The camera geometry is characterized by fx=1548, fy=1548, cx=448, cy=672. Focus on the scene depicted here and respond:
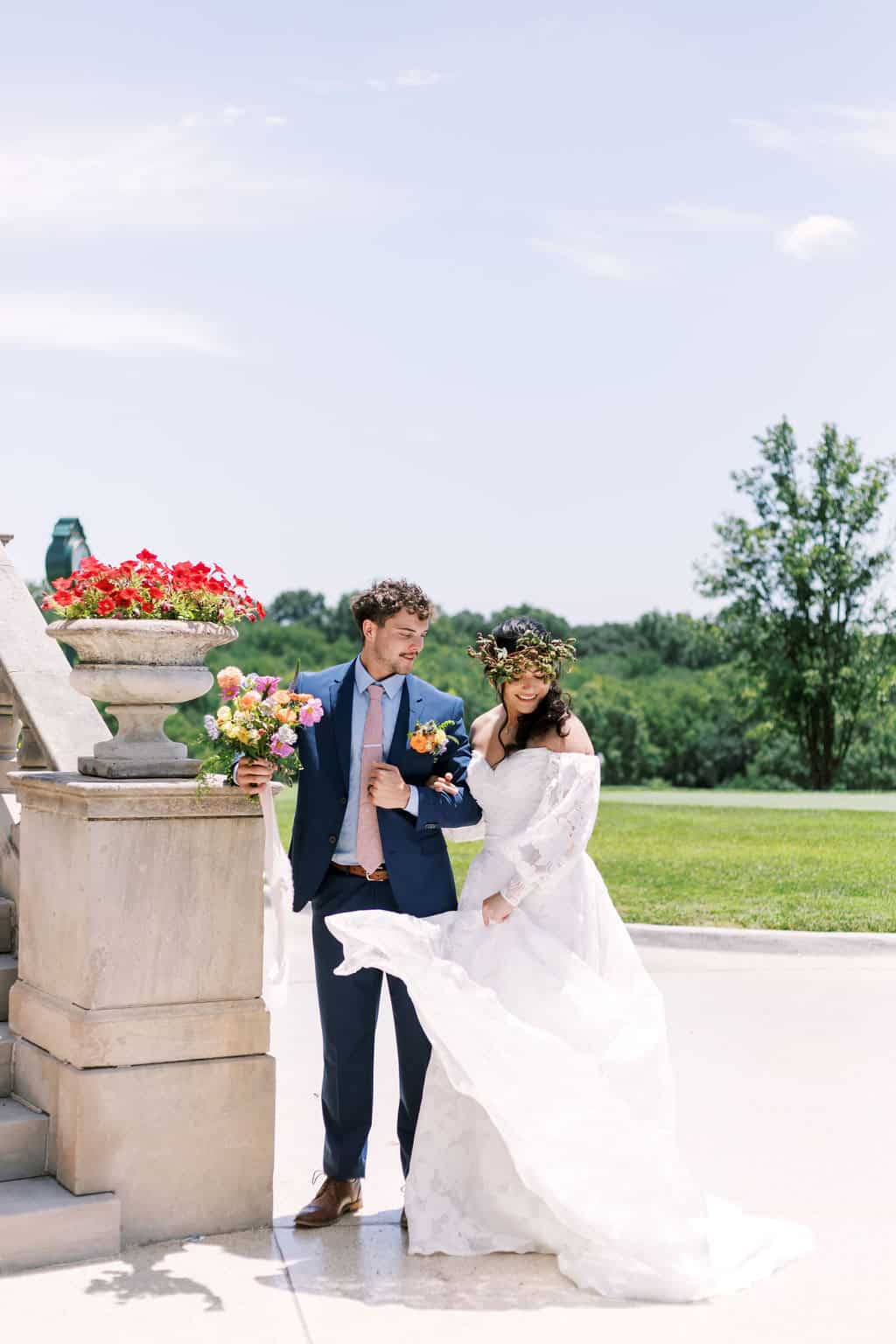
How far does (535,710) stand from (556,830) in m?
0.42

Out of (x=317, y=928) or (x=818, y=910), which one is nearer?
(x=317, y=928)

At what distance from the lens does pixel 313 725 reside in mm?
5164

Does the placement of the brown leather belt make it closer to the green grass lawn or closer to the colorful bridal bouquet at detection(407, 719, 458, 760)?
the colorful bridal bouquet at detection(407, 719, 458, 760)

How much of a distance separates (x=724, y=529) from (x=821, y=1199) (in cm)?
4033

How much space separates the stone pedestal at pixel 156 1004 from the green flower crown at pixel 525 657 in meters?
0.92

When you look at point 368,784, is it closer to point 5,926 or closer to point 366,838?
point 366,838

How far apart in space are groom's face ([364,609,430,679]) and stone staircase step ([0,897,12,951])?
5.76 feet

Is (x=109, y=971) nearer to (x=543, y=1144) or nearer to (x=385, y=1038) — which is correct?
(x=543, y=1144)

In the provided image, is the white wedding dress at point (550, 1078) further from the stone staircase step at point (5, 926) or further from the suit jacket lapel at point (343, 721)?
the stone staircase step at point (5, 926)

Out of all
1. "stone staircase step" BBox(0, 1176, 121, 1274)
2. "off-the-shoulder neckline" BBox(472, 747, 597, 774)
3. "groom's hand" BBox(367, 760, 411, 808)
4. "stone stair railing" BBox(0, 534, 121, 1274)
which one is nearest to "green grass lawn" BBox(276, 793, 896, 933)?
"stone stair railing" BBox(0, 534, 121, 1274)

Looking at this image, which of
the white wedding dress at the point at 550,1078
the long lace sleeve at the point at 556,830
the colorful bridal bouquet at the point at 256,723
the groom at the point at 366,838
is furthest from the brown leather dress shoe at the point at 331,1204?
the colorful bridal bouquet at the point at 256,723

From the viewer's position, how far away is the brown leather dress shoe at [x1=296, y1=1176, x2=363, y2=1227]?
5.03 meters

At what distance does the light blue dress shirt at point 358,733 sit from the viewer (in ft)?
16.8

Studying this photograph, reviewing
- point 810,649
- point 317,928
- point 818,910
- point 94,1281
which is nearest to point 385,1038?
point 317,928
